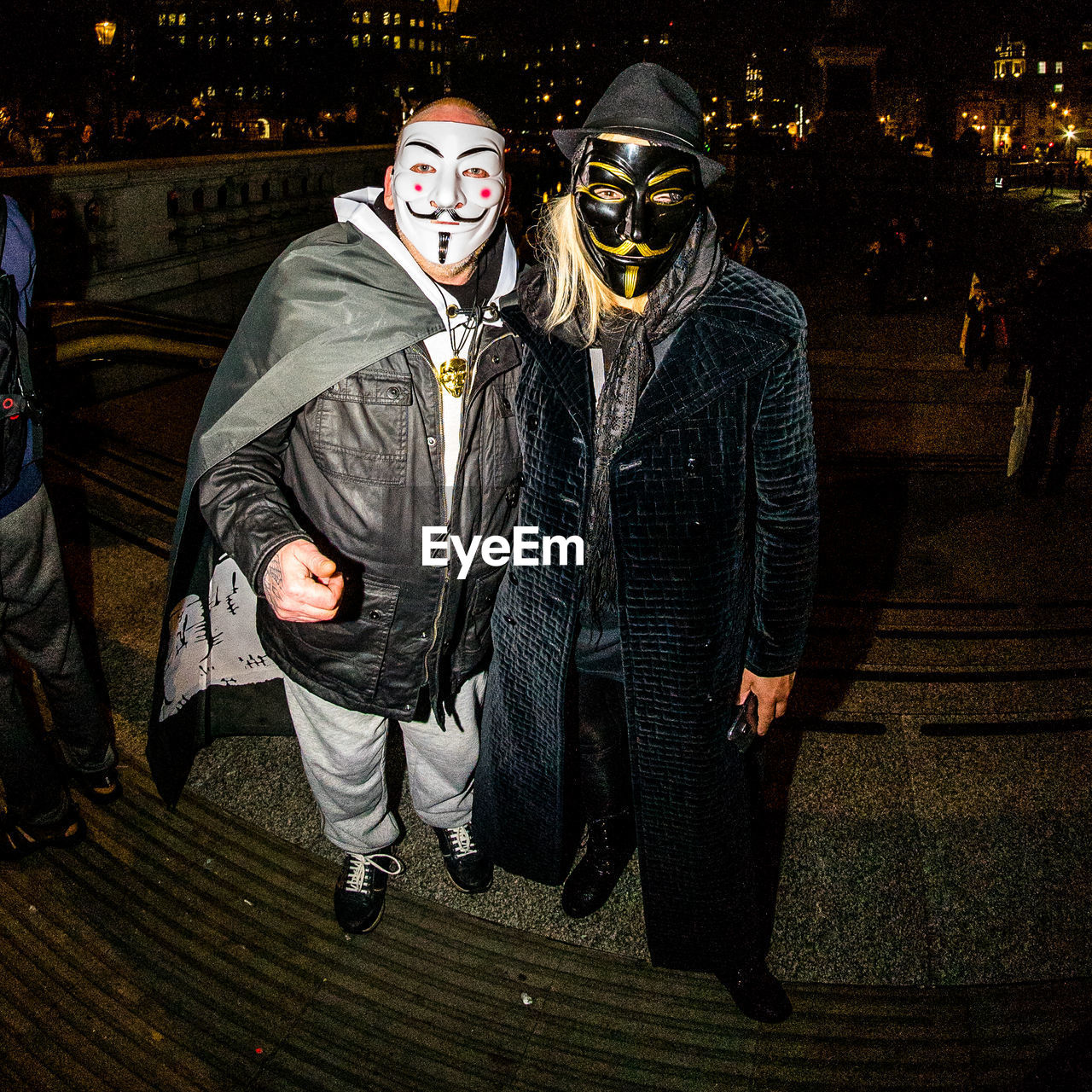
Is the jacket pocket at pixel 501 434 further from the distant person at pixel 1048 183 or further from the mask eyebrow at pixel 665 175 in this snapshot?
the distant person at pixel 1048 183

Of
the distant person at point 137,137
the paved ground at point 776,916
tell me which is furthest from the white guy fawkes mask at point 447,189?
the distant person at point 137,137

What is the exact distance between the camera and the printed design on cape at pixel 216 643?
9.18 ft

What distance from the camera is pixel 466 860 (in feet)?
10.1

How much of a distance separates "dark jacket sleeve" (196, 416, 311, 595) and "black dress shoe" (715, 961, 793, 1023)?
173cm

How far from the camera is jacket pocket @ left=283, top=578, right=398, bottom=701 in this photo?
97.0 inches

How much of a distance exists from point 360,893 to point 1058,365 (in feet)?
20.3

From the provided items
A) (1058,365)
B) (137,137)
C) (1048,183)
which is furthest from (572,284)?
(1048,183)

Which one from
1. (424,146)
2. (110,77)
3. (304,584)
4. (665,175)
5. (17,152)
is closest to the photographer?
(304,584)

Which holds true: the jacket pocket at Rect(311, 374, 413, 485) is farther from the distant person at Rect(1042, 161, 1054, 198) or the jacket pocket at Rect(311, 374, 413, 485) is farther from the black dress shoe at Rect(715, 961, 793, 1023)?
the distant person at Rect(1042, 161, 1054, 198)

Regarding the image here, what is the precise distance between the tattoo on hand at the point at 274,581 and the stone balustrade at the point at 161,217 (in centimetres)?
956

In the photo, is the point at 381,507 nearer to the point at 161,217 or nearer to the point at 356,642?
the point at 356,642

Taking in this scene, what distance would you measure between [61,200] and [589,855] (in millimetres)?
11953

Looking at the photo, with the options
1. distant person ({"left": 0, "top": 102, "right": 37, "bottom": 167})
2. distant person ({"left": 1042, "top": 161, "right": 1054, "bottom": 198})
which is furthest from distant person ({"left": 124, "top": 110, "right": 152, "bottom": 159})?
distant person ({"left": 1042, "top": 161, "right": 1054, "bottom": 198})

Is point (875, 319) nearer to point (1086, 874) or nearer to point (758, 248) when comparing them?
point (758, 248)
